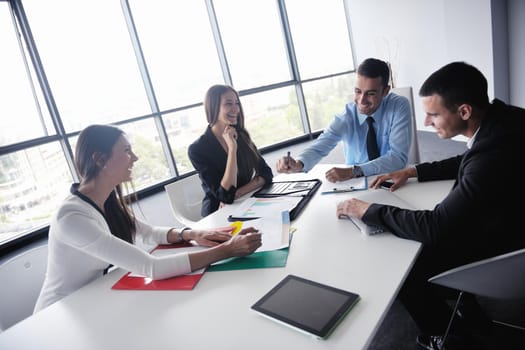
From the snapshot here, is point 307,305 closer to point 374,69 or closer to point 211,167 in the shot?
point 211,167

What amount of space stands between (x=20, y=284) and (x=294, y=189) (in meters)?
1.38

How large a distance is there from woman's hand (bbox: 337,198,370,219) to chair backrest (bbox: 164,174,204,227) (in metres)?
1.15

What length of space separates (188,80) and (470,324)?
3750 mm

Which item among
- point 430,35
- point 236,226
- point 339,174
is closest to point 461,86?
point 339,174

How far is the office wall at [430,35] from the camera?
12.7 ft

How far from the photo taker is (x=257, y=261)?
1.18 m

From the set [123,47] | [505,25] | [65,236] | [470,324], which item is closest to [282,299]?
[65,236]

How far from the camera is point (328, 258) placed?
111 centimetres

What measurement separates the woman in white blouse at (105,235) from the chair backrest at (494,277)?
0.71 meters

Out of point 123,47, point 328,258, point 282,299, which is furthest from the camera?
point 123,47

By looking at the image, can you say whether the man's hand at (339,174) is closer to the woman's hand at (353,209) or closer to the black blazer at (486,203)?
the woman's hand at (353,209)

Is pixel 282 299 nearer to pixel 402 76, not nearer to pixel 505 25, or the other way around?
pixel 505 25

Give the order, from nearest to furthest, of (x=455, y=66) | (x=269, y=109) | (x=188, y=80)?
(x=455, y=66)
(x=188, y=80)
(x=269, y=109)

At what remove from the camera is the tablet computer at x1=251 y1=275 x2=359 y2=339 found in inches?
31.5
